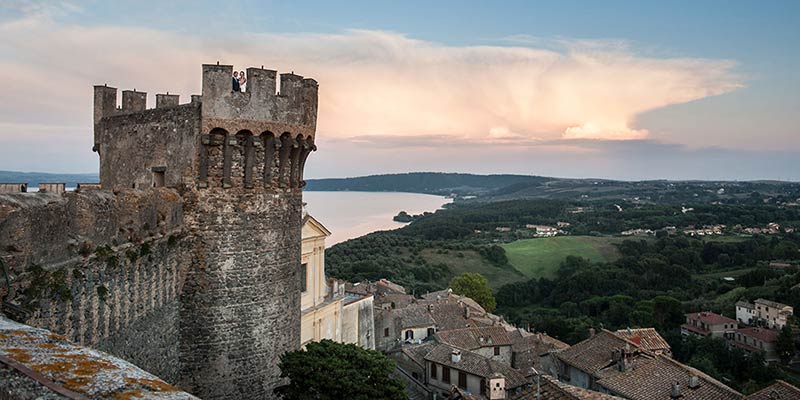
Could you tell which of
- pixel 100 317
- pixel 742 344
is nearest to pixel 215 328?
pixel 100 317

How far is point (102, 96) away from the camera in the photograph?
1266cm

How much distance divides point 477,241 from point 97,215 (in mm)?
114731

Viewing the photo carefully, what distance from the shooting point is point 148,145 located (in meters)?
11.6

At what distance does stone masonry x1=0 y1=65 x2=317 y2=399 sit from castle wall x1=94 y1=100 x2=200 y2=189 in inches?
0.9

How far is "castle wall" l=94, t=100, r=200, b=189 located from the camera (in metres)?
11.1

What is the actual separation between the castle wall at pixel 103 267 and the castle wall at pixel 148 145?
860 mm

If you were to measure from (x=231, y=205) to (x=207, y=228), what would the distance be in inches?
23.4

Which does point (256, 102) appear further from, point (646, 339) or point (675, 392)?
point (646, 339)

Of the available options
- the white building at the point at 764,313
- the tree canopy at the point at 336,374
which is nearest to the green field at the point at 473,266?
the white building at the point at 764,313

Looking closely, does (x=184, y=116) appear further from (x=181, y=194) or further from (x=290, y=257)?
(x=290, y=257)

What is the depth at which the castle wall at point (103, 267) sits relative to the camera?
22.4 ft

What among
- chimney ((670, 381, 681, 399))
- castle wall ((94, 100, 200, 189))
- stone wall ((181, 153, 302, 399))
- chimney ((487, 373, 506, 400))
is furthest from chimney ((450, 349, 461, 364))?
castle wall ((94, 100, 200, 189))

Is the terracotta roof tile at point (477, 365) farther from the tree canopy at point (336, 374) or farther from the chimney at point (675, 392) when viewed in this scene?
the tree canopy at point (336, 374)

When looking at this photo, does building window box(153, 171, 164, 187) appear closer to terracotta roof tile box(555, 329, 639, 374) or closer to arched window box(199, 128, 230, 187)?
arched window box(199, 128, 230, 187)
